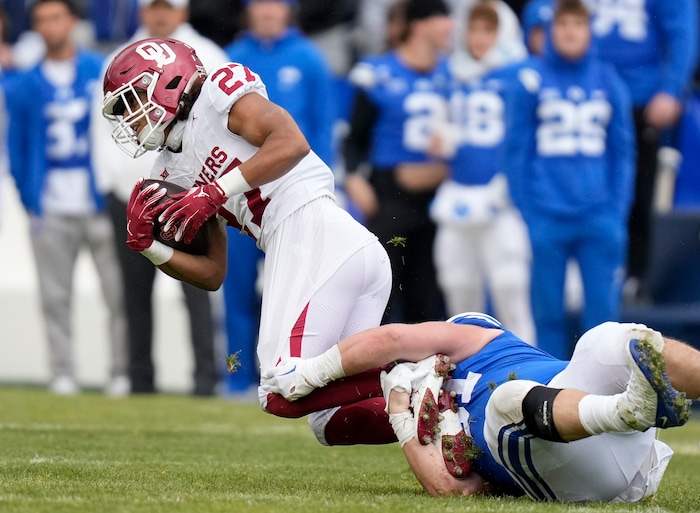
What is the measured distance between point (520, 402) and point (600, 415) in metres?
0.31

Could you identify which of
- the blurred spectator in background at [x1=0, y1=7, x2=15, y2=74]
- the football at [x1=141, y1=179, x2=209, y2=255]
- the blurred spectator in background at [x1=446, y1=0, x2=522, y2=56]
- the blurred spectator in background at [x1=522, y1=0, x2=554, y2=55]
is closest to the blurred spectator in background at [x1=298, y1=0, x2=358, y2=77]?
the blurred spectator in background at [x1=446, y1=0, x2=522, y2=56]

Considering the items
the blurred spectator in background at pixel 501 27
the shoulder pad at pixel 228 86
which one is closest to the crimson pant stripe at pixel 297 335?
the shoulder pad at pixel 228 86

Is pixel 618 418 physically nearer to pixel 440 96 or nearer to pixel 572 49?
pixel 572 49

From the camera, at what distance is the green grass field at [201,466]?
14.7ft

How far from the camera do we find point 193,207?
205 inches

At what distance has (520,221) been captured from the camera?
33.4 feet

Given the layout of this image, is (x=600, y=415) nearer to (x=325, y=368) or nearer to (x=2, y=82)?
(x=325, y=368)

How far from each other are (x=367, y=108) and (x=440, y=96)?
1.69 feet

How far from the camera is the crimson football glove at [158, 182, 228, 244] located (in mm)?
5195

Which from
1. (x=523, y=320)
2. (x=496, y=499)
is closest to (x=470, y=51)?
(x=523, y=320)

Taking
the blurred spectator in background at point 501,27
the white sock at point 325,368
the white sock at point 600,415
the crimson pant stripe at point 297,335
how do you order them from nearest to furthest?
1. the white sock at point 600,415
2. the white sock at point 325,368
3. the crimson pant stripe at point 297,335
4. the blurred spectator in background at point 501,27

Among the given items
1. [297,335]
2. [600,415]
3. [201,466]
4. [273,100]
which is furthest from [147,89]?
[273,100]

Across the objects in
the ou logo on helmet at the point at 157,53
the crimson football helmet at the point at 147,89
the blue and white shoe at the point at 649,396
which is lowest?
the blue and white shoe at the point at 649,396

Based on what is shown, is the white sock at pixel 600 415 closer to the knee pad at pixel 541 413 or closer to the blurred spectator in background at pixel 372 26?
the knee pad at pixel 541 413
